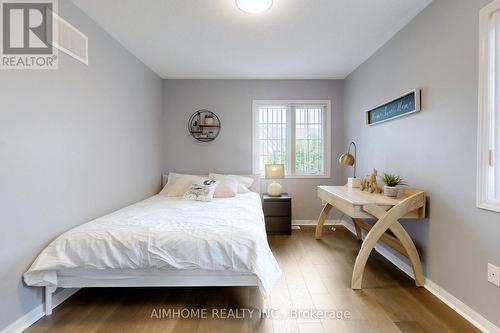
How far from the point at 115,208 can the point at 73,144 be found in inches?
36.3

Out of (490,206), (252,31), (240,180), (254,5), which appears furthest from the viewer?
(240,180)

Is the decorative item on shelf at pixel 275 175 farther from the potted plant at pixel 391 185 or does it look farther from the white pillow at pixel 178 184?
the potted plant at pixel 391 185

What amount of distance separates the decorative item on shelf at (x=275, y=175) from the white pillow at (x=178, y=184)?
1.08 m

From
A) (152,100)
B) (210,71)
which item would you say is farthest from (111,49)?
(210,71)

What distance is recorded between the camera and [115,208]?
283 centimetres

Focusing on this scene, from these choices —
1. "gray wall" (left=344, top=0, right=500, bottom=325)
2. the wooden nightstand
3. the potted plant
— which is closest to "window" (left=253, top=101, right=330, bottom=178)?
the wooden nightstand

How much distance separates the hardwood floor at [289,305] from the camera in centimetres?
174

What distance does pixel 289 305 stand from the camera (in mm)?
1985

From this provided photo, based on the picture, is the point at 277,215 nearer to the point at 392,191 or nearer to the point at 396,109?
the point at 392,191

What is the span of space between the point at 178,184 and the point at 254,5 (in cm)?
252

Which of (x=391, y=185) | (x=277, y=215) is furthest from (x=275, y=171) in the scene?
(x=391, y=185)

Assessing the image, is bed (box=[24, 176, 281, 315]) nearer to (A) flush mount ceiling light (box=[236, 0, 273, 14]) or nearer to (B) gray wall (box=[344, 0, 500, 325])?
(B) gray wall (box=[344, 0, 500, 325])

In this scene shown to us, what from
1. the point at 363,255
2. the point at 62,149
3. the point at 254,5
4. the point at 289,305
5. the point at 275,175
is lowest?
the point at 289,305

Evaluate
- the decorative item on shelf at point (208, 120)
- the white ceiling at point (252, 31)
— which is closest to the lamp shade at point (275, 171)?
→ the decorative item on shelf at point (208, 120)
